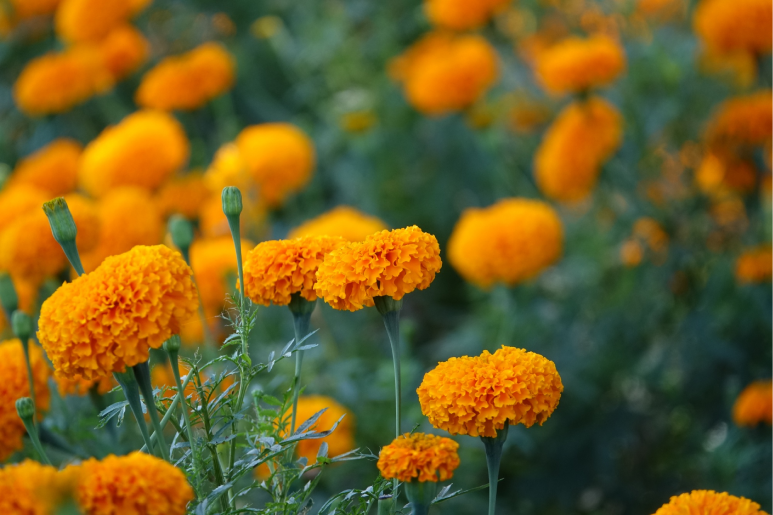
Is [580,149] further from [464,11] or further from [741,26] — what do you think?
[464,11]

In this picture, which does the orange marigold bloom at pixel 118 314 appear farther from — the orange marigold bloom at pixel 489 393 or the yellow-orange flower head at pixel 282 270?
the orange marigold bloom at pixel 489 393

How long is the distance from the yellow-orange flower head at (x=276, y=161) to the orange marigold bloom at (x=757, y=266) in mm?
1243

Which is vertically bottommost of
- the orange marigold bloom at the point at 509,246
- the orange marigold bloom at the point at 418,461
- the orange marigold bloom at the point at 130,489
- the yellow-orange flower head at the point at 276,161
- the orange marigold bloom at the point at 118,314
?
the orange marigold bloom at the point at 509,246

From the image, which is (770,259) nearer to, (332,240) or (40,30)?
(332,240)

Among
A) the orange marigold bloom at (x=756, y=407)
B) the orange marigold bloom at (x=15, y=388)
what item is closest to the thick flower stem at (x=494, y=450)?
the orange marigold bloom at (x=15, y=388)

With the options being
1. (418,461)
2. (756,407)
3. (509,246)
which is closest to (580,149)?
(509,246)

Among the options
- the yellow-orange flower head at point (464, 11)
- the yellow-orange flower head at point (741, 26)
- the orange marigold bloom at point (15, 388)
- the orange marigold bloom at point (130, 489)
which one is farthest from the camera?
the yellow-orange flower head at point (464, 11)

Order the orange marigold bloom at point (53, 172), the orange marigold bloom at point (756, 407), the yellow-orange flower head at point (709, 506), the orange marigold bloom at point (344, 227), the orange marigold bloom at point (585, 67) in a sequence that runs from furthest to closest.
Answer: the orange marigold bloom at point (53, 172)
the orange marigold bloom at point (585, 67)
the orange marigold bloom at point (344, 227)
the orange marigold bloom at point (756, 407)
the yellow-orange flower head at point (709, 506)

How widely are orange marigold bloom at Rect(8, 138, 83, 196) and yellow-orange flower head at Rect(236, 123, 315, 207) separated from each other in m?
0.55

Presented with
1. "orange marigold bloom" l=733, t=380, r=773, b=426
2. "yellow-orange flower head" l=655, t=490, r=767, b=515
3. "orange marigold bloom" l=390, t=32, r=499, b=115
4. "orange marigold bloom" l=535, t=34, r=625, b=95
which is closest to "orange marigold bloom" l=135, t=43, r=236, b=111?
"orange marigold bloom" l=390, t=32, r=499, b=115

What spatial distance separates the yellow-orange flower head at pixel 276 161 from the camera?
227 cm

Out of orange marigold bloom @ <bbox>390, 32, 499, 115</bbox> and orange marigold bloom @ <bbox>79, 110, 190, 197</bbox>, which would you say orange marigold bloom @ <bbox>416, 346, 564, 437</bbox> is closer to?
orange marigold bloom @ <bbox>79, 110, 190, 197</bbox>

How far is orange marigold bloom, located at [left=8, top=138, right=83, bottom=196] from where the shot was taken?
7.80 feet

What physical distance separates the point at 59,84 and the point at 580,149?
5.85 feet
